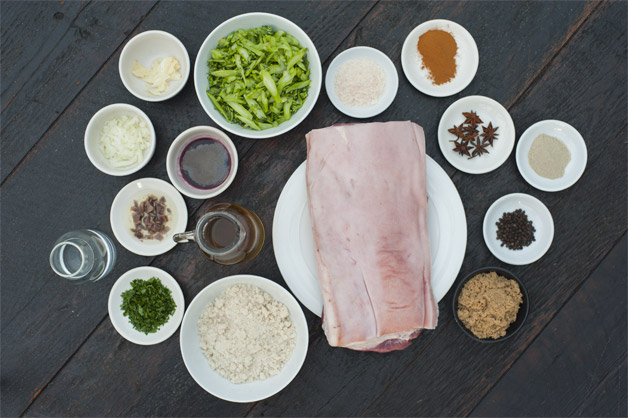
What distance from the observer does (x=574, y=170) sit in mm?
1582

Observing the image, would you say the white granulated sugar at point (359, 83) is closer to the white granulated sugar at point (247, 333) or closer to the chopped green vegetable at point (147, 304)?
the white granulated sugar at point (247, 333)

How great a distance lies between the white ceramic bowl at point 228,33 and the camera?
1435 millimetres

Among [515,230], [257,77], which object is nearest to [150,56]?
[257,77]

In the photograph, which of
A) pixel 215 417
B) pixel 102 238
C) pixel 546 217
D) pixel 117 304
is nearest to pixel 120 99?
pixel 102 238

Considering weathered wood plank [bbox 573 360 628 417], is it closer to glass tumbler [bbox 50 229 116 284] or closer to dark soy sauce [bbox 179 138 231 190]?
dark soy sauce [bbox 179 138 231 190]

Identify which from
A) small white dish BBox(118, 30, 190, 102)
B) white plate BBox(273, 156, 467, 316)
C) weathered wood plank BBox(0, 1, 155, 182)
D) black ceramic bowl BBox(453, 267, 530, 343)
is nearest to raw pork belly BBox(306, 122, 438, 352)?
white plate BBox(273, 156, 467, 316)

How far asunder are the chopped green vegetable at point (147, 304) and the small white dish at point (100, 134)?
407 mm

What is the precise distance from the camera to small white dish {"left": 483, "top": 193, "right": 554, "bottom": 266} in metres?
1.54

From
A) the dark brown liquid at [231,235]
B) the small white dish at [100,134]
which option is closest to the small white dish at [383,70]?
the dark brown liquid at [231,235]

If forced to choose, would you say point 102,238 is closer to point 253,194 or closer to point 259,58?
point 253,194

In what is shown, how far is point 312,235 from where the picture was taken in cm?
146

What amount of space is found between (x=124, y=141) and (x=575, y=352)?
6.13ft

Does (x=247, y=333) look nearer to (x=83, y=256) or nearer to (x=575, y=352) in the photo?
(x=83, y=256)

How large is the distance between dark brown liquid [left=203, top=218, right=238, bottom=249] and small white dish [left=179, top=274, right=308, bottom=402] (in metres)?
0.13
